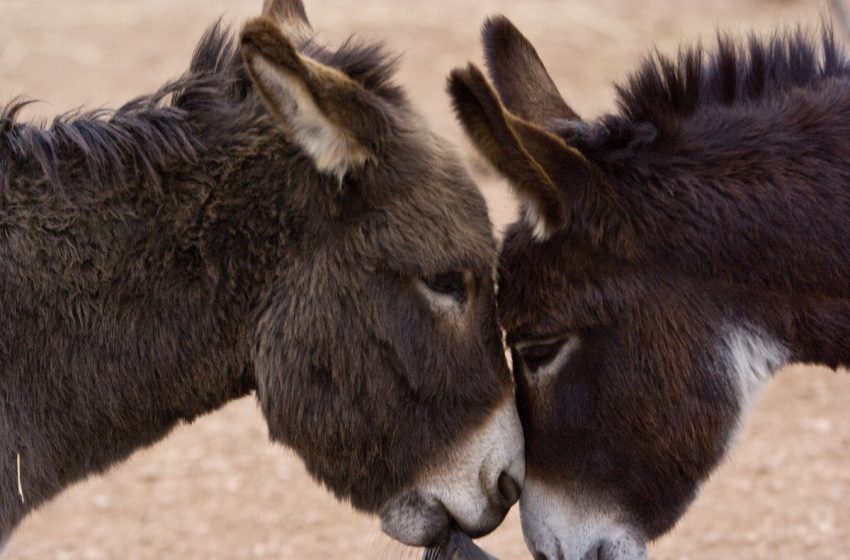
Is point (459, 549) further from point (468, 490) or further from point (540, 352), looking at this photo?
point (540, 352)

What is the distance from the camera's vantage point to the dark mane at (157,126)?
3.26 metres

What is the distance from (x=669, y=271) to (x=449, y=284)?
623 mm

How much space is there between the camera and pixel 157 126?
10.9ft

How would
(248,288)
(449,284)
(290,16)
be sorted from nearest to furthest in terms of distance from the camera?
(248,288) < (449,284) < (290,16)

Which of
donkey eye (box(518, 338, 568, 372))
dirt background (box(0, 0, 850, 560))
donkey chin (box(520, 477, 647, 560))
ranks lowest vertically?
dirt background (box(0, 0, 850, 560))

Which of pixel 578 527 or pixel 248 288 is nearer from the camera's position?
pixel 248 288

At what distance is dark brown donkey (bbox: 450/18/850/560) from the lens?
337 cm

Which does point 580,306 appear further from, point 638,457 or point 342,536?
point 342,536

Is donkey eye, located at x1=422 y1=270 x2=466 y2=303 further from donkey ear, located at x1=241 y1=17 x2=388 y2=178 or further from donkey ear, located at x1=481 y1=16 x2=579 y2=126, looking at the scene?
donkey ear, located at x1=481 y1=16 x2=579 y2=126

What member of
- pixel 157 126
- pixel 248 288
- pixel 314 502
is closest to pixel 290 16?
pixel 157 126

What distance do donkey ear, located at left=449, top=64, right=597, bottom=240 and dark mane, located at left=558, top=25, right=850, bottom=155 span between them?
18cm

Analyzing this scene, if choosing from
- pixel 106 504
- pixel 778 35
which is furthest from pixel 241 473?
pixel 778 35

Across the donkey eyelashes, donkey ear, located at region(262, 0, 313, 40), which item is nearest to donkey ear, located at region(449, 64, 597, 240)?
the donkey eyelashes

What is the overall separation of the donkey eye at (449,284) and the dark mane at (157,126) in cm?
53
